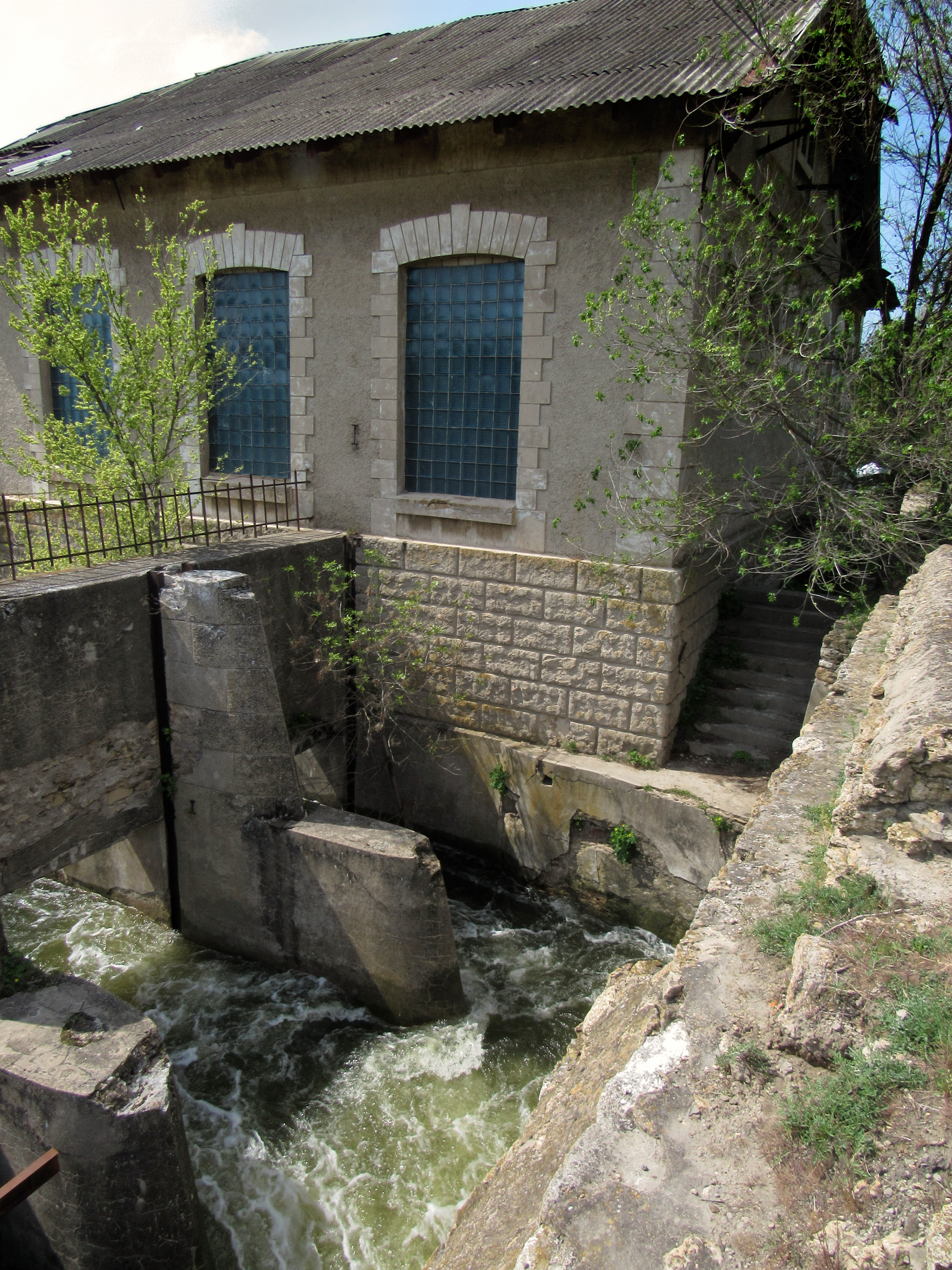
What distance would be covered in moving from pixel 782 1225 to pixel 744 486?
7.76 meters

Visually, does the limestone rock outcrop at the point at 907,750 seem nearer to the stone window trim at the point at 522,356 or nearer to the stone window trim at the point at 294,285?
the stone window trim at the point at 522,356

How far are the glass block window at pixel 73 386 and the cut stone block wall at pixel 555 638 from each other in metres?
4.93

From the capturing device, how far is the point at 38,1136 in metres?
4.21

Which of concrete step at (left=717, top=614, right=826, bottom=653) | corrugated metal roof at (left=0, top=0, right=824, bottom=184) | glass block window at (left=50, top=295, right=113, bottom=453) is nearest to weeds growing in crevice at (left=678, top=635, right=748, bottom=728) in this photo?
concrete step at (left=717, top=614, right=826, bottom=653)

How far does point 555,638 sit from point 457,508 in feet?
5.73

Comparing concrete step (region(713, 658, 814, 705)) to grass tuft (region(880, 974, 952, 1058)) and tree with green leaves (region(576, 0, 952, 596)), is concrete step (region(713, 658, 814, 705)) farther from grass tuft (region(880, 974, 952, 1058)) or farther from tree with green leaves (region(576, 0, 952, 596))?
grass tuft (region(880, 974, 952, 1058))

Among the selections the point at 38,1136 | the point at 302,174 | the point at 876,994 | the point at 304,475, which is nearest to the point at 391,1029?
the point at 38,1136

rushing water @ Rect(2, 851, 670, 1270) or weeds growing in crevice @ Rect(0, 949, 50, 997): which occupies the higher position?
weeds growing in crevice @ Rect(0, 949, 50, 997)

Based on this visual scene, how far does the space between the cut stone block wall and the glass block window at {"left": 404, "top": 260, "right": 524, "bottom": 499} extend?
857mm

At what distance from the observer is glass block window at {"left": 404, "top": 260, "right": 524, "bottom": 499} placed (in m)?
8.12

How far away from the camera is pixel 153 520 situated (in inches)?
317

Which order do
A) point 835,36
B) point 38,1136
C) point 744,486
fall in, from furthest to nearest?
1. point 744,486
2. point 835,36
3. point 38,1136

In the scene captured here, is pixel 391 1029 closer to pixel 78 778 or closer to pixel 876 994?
pixel 78 778

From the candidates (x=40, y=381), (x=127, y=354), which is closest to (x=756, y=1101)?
(x=127, y=354)
